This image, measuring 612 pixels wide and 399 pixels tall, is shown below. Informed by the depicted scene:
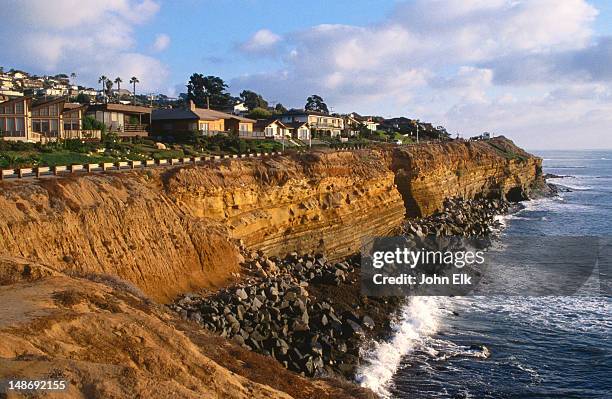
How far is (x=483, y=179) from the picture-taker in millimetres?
71812

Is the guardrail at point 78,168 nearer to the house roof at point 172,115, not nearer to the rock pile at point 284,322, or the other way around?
the rock pile at point 284,322

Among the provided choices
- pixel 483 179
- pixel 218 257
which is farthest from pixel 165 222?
pixel 483 179

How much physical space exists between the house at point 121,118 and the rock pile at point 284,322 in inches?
1341

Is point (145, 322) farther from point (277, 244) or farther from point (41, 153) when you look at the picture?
point (41, 153)

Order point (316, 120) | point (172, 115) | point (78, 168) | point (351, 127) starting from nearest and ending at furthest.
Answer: point (78, 168), point (172, 115), point (316, 120), point (351, 127)

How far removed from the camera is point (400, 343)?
76.5 feet

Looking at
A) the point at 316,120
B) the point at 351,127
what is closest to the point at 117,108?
the point at 316,120

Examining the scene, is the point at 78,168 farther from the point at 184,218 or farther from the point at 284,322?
the point at 284,322

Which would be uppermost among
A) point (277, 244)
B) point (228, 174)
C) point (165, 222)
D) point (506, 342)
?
point (228, 174)

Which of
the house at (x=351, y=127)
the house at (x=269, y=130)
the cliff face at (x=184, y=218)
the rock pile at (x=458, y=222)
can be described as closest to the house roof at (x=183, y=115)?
the house at (x=269, y=130)

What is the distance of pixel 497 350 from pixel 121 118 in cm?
4617

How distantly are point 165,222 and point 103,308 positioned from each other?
12352 mm

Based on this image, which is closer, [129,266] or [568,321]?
[129,266]

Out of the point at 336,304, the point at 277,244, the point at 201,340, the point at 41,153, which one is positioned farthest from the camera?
the point at 41,153
